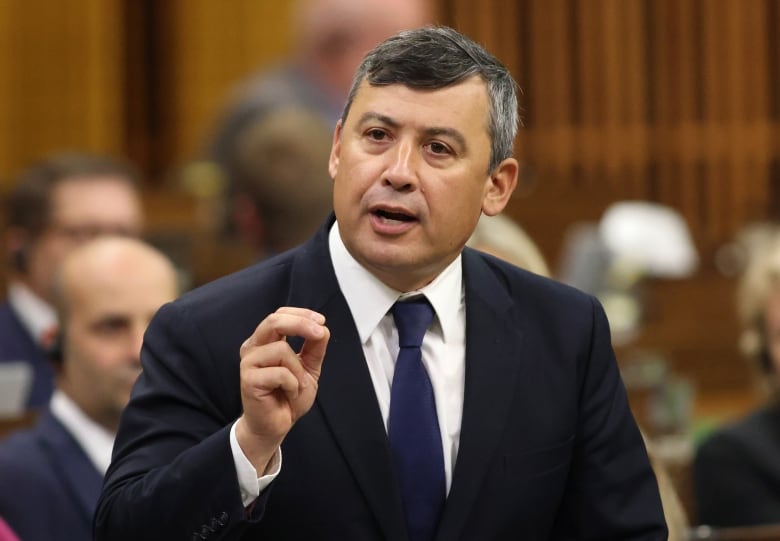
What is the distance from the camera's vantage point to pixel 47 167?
15.4 feet

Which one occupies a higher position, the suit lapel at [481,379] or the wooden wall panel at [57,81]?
the suit lapel at [481,379]

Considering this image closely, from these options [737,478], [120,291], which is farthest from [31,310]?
[737,478]

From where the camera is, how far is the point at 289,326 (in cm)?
161

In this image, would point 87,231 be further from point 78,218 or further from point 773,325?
point 773,325

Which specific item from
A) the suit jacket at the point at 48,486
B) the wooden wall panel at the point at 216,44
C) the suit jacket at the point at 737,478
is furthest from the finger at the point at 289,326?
the wooden wall panel at the point at 216,44

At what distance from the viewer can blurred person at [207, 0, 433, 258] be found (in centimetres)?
427

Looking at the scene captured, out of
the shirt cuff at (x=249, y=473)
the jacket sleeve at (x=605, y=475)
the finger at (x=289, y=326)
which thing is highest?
the finger at (x=289, y=326)

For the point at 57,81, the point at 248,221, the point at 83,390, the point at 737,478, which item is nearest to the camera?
the point at 83,390

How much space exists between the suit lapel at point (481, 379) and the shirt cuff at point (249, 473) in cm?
23

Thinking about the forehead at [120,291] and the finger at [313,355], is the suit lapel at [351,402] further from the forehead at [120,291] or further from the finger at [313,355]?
the forehead at [120,291]

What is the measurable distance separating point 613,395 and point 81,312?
1.60m

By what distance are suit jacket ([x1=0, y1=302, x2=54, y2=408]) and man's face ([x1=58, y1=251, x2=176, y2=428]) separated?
952mm

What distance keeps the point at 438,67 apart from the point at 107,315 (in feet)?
5.30

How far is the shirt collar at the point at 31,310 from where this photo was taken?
424cm
